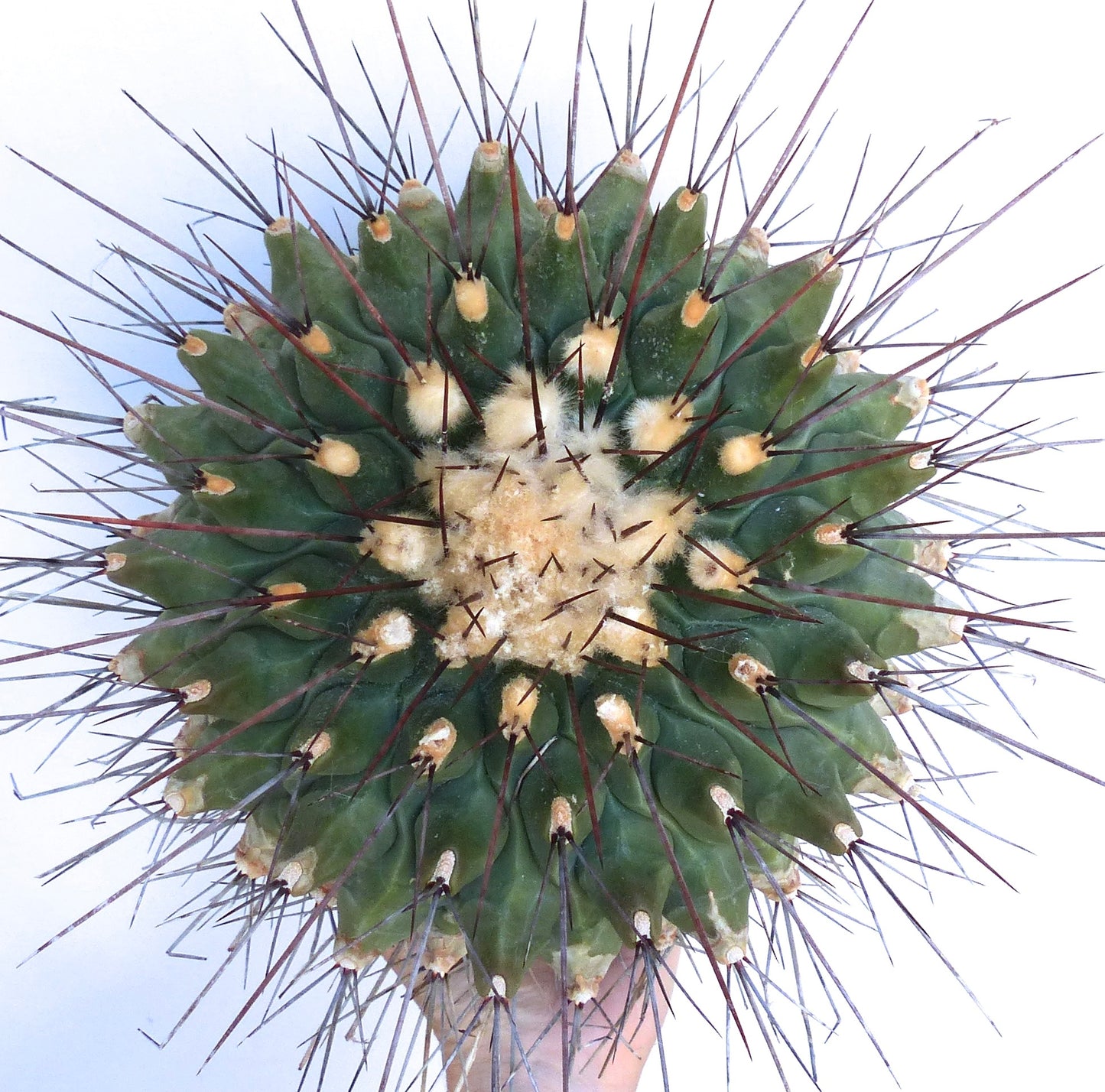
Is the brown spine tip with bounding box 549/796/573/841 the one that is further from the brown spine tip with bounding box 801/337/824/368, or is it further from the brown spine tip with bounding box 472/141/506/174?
the brown spine tip with bounding box 472/141/506/174

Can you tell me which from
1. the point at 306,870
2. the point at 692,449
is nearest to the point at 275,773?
the point at 306,870

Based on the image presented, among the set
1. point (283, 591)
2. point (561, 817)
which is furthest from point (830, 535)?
point (283, 591)

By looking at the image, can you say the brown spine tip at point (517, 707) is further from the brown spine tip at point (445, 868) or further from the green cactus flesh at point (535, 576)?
the brown spine tip at point (445, 868)

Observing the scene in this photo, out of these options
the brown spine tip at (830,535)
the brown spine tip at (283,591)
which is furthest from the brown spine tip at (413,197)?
A: the brown spine tip at (830,535)

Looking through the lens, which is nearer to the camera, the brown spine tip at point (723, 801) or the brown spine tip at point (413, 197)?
the brown spine tip at point (723, 801)

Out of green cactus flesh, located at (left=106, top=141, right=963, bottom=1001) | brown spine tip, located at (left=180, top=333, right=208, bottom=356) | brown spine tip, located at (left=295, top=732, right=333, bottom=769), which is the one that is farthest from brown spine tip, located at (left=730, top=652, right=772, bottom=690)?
brown spine tip, located at (left=180, top=333, right=208, bottom=356)

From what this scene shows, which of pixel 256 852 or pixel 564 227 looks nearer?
pixel 564 227

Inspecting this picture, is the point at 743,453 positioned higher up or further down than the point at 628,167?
further down

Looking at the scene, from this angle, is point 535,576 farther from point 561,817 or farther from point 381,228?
point 381,228
